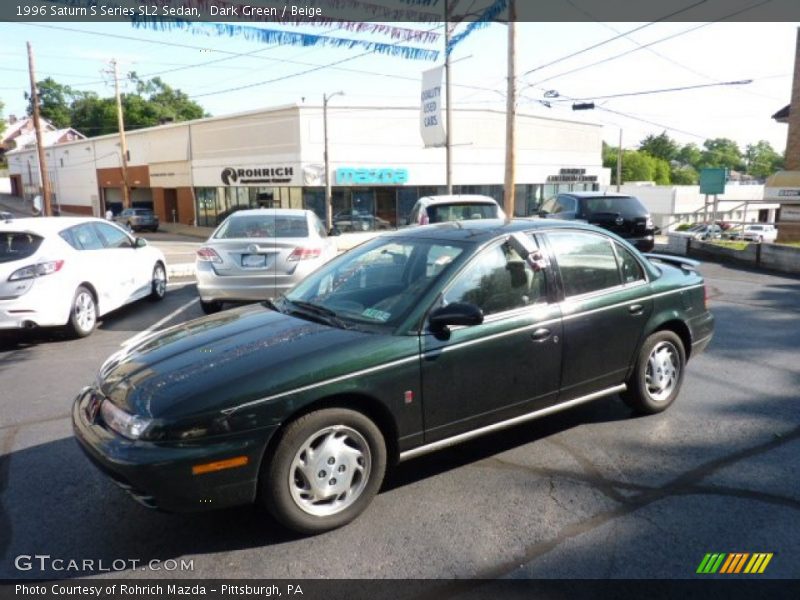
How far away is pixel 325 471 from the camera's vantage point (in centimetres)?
314

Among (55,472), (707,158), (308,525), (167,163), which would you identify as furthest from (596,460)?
(707,158)

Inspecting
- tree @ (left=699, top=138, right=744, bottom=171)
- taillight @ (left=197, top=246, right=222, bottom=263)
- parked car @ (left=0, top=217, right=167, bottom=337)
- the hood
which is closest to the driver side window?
the hood

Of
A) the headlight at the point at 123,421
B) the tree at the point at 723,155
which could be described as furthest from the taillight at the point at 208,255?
the tree at the point at 723,155

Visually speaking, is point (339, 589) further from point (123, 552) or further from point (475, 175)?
point (475, 175)

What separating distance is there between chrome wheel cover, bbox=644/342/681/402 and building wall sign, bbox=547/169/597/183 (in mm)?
40211

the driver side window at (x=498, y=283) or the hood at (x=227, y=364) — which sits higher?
the driver side window at (x=498, y=283)

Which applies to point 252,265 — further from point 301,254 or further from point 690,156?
point 690,156

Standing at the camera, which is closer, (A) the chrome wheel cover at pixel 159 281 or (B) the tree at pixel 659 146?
(A) the chrome wheel cover at pixel 159 281

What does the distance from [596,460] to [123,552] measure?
2.84 m

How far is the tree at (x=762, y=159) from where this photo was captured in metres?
125

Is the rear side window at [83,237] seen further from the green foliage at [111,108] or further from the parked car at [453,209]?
the green foliage at [111,108]

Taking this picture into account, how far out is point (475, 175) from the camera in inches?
1533

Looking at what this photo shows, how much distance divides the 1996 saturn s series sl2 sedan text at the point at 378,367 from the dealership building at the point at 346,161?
3086cm

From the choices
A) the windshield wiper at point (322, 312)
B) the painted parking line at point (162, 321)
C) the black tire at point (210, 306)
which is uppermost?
the windshield wiper at point (322, 312)
